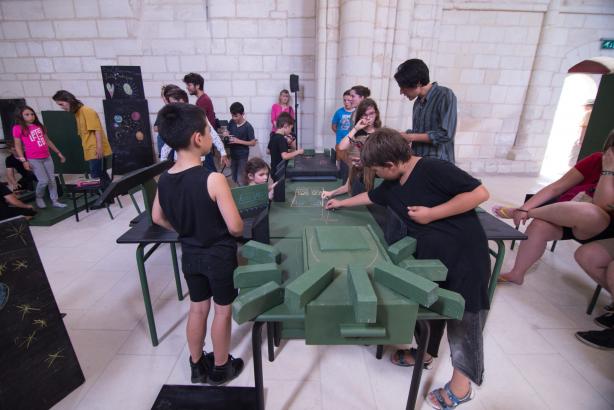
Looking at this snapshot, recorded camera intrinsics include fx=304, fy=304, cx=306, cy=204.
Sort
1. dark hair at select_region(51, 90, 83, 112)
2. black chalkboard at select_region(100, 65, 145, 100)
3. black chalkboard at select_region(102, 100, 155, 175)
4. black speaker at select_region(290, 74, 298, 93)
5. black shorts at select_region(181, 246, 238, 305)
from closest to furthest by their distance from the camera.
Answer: black shorts at select_region(181, 246, 238, 305), dark hair at select_region(51, 90, 83, 112), black speaker at select_region(290, 74, 298, 93), black chalkboard at select_region(100, 65, 145, 100), black chalkboard at select_region(102, 100, 155, 175)

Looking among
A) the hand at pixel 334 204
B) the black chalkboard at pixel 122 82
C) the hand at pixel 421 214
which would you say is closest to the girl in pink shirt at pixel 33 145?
the black chalkboard at pixel 122 82

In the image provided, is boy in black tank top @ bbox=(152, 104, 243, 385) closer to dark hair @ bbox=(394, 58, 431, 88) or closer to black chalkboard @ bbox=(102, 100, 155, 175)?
dark hair @ bbox=(394, 58, 431, 88)

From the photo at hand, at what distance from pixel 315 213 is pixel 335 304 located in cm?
107

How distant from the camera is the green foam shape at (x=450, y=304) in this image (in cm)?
96

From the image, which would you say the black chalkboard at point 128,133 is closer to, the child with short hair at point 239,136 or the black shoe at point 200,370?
the child with short hair at point 239,136

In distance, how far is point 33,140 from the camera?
399 centimetres

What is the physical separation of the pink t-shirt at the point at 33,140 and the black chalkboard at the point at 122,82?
1.84 meters

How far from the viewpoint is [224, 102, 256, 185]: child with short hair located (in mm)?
4273

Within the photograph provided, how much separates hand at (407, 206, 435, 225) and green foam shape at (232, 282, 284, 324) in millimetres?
668

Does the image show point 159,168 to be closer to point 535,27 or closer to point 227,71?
point 227,71

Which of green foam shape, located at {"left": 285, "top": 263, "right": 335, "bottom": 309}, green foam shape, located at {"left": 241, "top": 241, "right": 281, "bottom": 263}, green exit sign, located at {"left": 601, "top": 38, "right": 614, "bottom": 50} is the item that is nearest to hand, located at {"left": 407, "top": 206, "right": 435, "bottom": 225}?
green foam shape, located at {"left": 285, "top": 263, "right": 335, "bottom": 309}

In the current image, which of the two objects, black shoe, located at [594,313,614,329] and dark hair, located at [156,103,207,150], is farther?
black shoe, located at [594,313,614,329]

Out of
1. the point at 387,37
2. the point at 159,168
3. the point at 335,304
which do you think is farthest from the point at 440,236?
the point at 387,37

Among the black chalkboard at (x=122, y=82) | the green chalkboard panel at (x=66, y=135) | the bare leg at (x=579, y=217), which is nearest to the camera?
the bare leg at (x=579, y=217)
